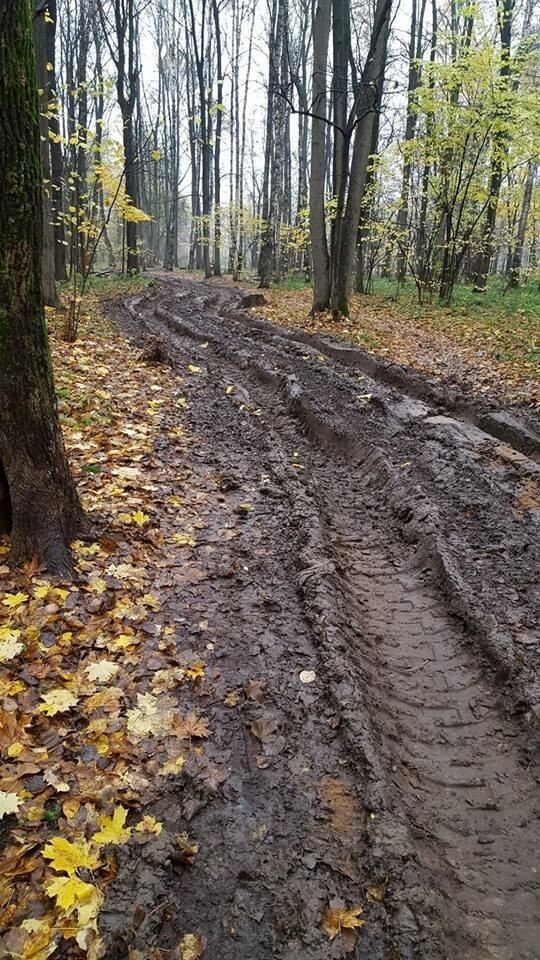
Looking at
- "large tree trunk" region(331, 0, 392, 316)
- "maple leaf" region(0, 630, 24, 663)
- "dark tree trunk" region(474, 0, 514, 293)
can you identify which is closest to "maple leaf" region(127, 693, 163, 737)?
"maple leaf" region(0, 630, 24, 663)

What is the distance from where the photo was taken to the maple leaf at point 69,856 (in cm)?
216

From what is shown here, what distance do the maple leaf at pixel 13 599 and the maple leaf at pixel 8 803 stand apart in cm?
124

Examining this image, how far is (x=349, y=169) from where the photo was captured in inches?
542

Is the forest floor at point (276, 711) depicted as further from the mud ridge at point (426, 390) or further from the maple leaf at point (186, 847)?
the mud ridge at point (426, 390)

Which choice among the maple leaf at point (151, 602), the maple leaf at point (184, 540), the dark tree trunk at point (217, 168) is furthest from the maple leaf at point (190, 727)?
the dark tree trunk at point (217, 168)

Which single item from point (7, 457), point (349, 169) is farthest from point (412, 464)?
point (349, 169)

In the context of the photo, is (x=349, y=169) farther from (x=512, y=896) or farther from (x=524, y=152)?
(x=512, y=896)

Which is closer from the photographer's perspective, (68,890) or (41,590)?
(68,890)

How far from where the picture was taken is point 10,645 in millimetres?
3125

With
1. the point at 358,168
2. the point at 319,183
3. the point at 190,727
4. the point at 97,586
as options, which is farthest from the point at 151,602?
the point at 319,183

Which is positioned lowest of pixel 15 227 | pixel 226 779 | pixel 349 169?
pixel 226 779

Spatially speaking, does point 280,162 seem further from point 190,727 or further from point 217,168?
point 190,727

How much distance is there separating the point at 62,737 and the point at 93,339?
9124 millimetres

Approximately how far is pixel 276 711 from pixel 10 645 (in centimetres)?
155
